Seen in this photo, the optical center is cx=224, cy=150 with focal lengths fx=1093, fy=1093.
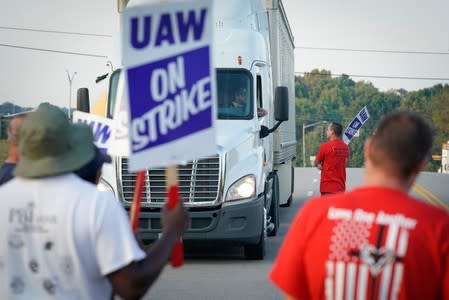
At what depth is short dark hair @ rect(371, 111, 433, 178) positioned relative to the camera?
3969 mm

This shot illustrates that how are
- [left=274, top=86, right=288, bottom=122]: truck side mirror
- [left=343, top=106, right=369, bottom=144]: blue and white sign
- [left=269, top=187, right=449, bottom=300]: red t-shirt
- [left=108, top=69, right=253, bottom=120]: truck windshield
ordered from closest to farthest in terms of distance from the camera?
[left=269, top=187, right=449, bottom=300]: red t-shirt, [left=108, top=69, right=253, bottom=120]: truck windshield, [left=274, top=86, right=288, bottom=122]: truck side mirror, [left=343, top=106, right=369, bottom=144]: blue and white sign

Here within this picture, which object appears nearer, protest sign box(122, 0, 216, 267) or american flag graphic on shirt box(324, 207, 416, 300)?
american flag graphic on shirt box(324, 207, 416, 300)

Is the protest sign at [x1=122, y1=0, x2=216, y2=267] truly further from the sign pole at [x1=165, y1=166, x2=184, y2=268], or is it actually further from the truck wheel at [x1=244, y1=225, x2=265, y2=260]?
the truck wheel at [x1=244, y1=225, x2=265, y2=260]

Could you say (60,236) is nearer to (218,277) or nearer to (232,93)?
(218,277)

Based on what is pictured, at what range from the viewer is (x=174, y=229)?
4434mm

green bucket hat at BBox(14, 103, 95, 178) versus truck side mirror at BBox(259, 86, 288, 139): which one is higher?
truck side mirror at BBox(259, 86, 288, 139)

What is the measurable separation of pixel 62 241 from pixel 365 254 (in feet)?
3.77

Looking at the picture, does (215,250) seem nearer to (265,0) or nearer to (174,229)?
(265,0)

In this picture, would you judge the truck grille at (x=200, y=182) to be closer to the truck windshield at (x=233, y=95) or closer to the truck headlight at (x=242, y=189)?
the truck headlight at (x=242, y=189)

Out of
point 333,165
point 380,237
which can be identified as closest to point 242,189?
point 333,165

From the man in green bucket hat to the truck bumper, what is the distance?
31.5 feet

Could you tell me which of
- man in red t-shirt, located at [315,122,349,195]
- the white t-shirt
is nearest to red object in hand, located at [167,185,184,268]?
the white t-shirt

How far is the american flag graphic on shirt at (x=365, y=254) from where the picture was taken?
3.92 meters

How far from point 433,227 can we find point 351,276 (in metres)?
0.35
